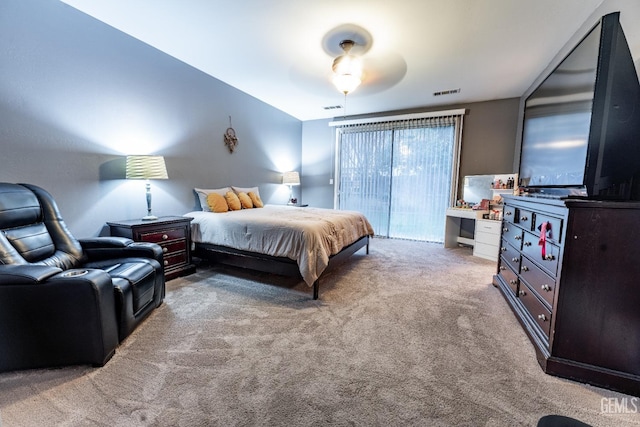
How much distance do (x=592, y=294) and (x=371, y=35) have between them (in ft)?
9.14

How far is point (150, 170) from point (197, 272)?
4.34 feet

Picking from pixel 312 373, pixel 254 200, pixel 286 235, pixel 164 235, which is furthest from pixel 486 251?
pixel 164 235

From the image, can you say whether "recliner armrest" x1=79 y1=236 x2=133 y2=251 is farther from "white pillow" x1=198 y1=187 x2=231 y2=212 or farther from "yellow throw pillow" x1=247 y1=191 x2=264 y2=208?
"yellow throw pillow" x1=247 y1=191 x2=264 y2=208

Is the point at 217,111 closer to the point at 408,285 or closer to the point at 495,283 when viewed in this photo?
the point at 408,285

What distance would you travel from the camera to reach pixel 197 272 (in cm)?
323

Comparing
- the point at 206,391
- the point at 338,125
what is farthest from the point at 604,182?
the point at 338,125

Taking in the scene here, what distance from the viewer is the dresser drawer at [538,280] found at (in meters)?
1.63

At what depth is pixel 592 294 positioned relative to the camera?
4.76 feet

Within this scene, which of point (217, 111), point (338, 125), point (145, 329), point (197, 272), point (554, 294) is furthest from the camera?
point (338, 125)

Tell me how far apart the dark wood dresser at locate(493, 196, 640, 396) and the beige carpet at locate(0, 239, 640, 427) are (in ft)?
0.39

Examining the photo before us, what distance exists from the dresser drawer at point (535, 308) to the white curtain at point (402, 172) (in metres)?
3.03

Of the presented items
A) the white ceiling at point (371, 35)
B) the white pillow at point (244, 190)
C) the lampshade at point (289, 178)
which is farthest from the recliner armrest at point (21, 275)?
the lampshade at point (289, 178)

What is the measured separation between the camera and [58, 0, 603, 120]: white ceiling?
2.28 meters

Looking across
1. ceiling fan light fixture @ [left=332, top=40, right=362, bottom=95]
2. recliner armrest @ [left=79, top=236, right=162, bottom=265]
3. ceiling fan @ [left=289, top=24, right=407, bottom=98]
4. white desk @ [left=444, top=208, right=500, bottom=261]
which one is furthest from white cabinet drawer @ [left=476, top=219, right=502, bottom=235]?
recliner armrest @ [left=79, top=236, right=162, bottom=265]
